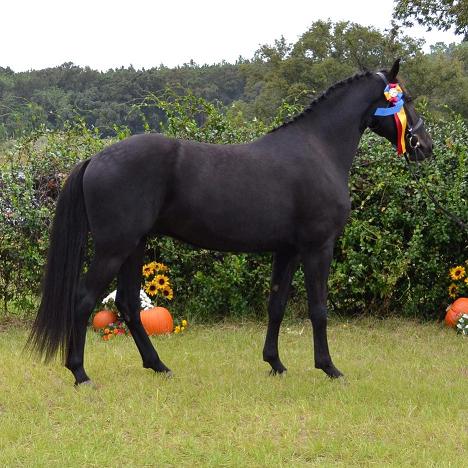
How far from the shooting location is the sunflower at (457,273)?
6973mm

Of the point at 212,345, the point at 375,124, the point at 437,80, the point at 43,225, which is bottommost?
the point at 212,345

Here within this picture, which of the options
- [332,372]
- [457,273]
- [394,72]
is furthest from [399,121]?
[457,273]

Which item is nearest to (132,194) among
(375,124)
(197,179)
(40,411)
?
(197,179)

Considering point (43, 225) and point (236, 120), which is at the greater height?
point (236, 120)

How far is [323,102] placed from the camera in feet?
16.6

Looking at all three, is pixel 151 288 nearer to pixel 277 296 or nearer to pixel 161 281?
pixel 161 281

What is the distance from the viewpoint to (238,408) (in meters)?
4.29

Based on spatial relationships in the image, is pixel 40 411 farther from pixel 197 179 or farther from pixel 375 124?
pixel 375 124

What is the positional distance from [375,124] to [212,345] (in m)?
2.63

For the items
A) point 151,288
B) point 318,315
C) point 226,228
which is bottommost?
point 151,288

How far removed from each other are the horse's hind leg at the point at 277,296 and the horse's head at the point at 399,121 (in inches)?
50.0

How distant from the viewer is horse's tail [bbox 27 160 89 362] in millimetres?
4547

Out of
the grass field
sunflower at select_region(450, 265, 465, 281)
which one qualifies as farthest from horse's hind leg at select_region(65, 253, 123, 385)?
sunflower at select_region(450, 265, 465, 281)

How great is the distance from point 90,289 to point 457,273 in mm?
4267
